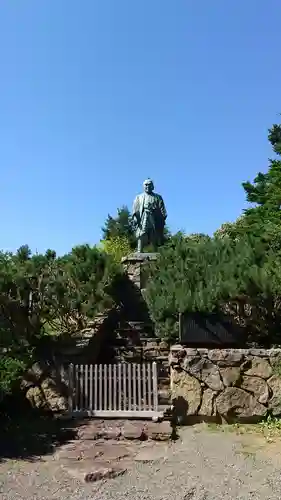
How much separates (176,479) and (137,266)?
855 cm

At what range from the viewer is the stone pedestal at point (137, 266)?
12.9 meters

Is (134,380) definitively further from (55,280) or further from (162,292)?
(55,280)

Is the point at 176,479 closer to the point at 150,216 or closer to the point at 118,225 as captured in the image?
the point at 150,216

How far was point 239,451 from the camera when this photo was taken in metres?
5.65

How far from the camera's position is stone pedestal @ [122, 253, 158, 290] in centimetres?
1294

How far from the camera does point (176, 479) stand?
191 inches

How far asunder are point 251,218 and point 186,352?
11881 millimetres

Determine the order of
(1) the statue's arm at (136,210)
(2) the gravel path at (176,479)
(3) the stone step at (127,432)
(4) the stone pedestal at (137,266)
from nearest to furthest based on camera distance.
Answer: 1. (2) the gravel path at (176,479)
2. (3) the stone step at (127,432)
3. (4) the stone pedestal at (137,266)
4. (1) the statue's arm at (136,210)

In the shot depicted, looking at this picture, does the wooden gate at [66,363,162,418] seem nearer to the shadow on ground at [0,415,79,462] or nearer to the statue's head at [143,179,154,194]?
the shadow on ground at [0,415,79,462]

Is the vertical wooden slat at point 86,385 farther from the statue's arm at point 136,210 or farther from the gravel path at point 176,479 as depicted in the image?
the statue's arm at point 136,210

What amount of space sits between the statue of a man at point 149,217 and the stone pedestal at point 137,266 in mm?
793

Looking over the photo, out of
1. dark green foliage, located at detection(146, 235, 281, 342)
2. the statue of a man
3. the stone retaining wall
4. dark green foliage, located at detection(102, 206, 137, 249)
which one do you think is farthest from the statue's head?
dark green foliage, located at detection(102, 206, 137, 249)

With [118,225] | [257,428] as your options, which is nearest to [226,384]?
[257,428]

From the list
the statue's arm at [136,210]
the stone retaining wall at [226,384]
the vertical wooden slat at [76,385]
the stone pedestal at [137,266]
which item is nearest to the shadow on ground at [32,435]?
the vertical wooden slat at [76,385]
